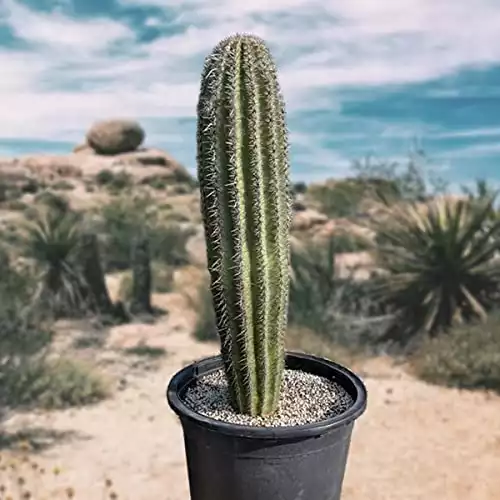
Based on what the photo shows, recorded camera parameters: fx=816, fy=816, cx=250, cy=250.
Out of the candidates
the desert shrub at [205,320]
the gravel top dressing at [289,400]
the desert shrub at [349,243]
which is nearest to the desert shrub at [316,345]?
the desert shrub at [205,320]

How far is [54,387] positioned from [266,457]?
7.42 feet

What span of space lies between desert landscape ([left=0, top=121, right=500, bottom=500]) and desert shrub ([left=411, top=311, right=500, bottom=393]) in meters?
0.04

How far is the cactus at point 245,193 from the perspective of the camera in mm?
1666

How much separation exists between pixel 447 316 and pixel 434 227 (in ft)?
1.64

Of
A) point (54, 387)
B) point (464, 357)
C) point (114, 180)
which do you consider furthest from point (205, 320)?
point (114, 180)

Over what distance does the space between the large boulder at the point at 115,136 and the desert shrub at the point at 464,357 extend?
13.4ft

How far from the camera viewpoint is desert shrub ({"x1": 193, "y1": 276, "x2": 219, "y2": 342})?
481 cm

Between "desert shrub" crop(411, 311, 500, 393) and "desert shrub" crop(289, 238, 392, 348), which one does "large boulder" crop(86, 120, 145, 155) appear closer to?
"desert shrub" crop(289, 238, 392, 348)

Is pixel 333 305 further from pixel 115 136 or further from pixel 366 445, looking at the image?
pixel 115 136

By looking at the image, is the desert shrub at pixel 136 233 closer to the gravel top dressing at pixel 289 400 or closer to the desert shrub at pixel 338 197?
the desert shrub at pixel 338 197

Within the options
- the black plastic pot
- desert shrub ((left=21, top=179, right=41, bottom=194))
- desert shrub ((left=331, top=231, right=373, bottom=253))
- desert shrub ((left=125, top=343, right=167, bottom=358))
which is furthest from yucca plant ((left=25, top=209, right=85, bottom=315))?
the black plastic pot

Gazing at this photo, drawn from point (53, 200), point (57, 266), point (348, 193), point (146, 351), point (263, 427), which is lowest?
point (146, 351)

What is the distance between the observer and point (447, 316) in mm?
4453

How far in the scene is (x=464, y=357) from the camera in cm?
405
